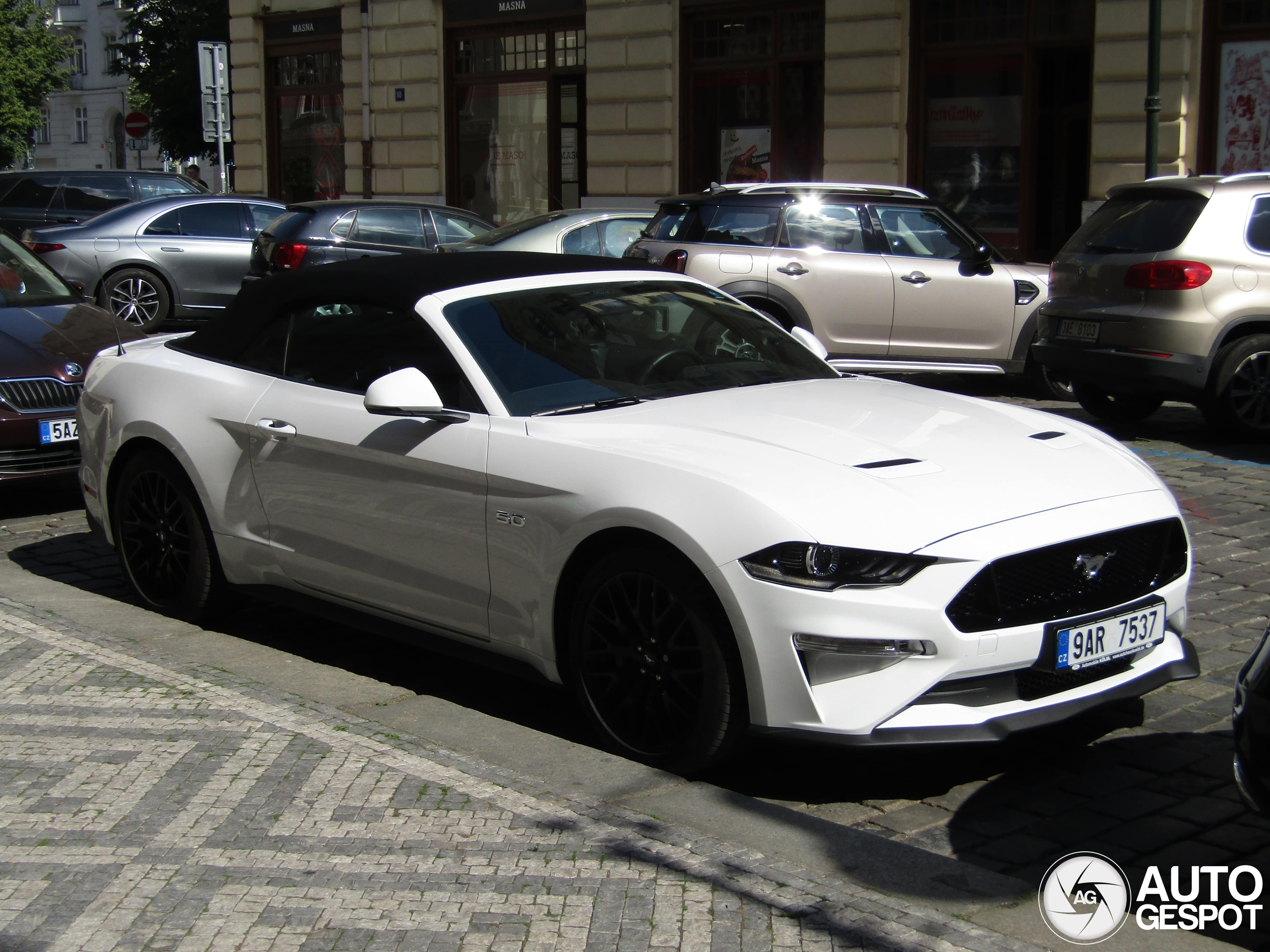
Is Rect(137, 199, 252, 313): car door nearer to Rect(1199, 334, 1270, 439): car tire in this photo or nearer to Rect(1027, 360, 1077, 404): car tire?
Rect(1027, 360, 1077, 404): car tire

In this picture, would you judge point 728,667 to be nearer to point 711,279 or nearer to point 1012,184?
point 711,279

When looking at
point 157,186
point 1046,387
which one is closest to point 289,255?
point 157,186

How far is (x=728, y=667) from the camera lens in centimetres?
412

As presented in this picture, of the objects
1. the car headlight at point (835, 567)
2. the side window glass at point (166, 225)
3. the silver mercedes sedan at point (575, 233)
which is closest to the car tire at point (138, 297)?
the side window glass at point (166, 225)

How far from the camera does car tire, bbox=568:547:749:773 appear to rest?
13.6ft

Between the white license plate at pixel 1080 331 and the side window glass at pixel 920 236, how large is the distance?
211 centimetres

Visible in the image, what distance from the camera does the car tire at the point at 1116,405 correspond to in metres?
11.1

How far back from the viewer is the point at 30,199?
70.0 ft

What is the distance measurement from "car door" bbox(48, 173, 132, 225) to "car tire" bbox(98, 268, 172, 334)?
4198 mm

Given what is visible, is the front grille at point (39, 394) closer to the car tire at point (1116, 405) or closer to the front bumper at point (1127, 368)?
the front bumper at point (1127, 368)

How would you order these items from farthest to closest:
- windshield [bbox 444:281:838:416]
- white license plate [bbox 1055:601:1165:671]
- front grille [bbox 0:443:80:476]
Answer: front grille [bbox 0:443:80:476]
windshield [bbox 444:281:838:416]
white license plate [bbox 1055:601:1165:671]

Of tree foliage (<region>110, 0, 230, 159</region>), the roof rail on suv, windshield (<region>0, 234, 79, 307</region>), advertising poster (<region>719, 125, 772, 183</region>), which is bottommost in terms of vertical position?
windshield (<region>0, 234, 79, 307</region>)

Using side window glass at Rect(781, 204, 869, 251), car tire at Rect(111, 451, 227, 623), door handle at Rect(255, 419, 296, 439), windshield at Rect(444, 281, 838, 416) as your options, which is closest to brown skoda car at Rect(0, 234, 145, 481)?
car tire at Rect(111, 451, 227, 623)

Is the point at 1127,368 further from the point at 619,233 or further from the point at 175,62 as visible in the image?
the point at 175,62
